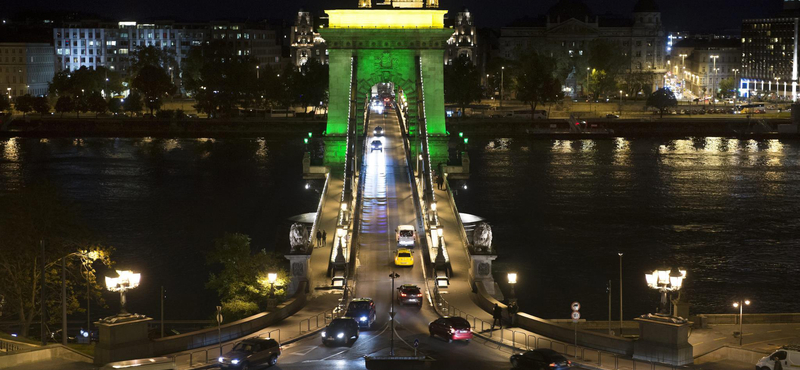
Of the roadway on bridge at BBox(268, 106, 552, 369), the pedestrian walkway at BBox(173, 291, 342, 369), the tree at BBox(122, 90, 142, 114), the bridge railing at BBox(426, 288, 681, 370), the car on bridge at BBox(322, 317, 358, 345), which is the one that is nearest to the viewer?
the bridge railing at BBox(426, 288, 681, 370)

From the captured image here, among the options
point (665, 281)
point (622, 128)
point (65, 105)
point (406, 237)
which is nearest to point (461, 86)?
point (622, 128)

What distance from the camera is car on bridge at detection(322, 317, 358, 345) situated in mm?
35844

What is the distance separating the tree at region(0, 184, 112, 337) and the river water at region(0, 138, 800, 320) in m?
10.6

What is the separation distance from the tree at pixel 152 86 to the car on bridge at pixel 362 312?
436 feet

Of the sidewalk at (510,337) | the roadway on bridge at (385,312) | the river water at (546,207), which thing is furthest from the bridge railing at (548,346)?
the river water at (546,207)

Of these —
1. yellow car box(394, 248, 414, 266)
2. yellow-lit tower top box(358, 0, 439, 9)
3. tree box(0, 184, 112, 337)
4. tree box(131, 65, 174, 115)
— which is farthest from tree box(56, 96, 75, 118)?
yellow car box(394, 248, 414, 266)

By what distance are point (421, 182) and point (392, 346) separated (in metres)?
44.4

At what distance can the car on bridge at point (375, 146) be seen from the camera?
104150mm

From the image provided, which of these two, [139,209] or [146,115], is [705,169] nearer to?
[139,209]

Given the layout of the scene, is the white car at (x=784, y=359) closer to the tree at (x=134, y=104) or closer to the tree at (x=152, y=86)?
the tree at (x=152, y=86)

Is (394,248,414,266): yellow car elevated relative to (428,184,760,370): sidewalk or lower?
elevated

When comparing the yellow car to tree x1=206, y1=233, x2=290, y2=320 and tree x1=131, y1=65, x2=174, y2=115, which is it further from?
tree x1=131, y1=65, x2=174, y2=115

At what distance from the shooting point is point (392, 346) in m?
34.9

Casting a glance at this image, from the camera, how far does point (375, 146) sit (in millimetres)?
104938
